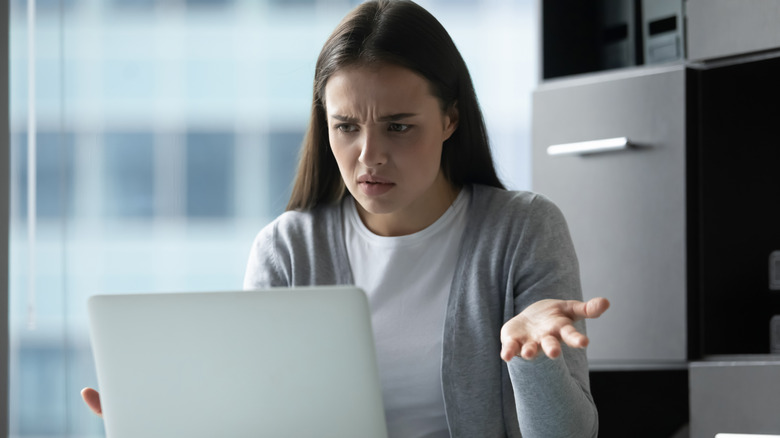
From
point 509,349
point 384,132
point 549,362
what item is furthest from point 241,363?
point 384,132

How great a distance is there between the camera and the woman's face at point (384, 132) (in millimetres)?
1219

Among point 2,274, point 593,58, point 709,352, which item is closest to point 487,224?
point 709,352

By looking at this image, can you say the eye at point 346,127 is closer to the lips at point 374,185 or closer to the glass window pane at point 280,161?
the lips at point 374,185

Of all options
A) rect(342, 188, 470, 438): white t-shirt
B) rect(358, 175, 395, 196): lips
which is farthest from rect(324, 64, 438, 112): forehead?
rect(342, 188, 470, 438): white t-shirt

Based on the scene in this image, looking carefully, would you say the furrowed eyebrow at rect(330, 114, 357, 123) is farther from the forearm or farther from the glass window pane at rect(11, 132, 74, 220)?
the glass window pane at rect(11, 132, 74, 220)

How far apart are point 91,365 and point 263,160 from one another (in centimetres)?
83

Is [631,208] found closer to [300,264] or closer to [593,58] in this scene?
[593,58]

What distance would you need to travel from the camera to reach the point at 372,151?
1219 mm

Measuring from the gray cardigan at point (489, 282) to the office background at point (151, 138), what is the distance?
→ 111 centimetres

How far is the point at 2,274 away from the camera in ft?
6.19

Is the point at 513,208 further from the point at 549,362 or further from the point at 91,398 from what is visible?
the point at 91,398

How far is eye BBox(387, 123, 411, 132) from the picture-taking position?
1.23m

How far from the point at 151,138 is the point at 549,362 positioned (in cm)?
203

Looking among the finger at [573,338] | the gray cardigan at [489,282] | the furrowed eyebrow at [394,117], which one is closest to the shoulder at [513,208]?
the gray cardigan at [489,282]
